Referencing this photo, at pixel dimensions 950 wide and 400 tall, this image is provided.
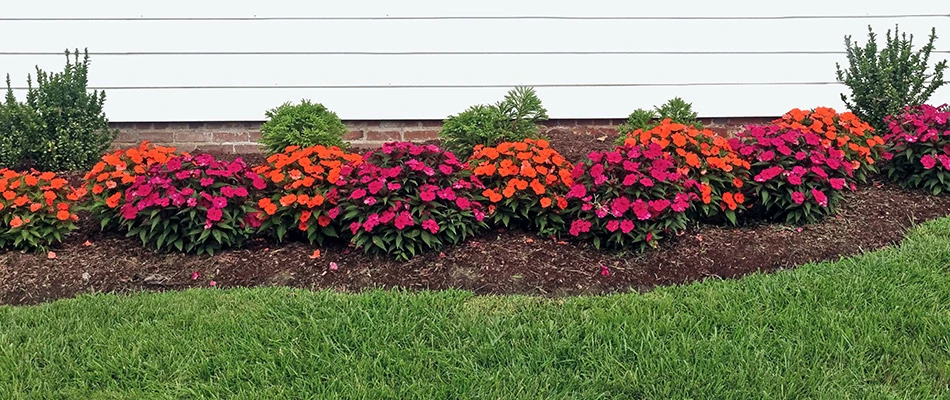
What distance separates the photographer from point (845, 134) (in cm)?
421

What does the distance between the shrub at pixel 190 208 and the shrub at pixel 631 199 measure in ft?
5.41

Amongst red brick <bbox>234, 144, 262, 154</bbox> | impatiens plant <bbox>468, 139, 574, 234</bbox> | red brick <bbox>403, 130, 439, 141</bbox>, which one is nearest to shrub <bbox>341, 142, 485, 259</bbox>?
impatiens plant <bbox>468, 139, 574, 234</bbox>

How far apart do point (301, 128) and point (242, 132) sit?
0.97m

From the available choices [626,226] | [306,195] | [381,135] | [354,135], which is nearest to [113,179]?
[306,195]

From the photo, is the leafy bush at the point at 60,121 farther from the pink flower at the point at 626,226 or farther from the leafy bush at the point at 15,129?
the pink flower at the point at 626,226

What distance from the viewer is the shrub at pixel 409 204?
11.2ft

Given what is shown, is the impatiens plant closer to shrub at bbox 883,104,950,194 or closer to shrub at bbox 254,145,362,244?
shrub at bbox 254,145,362,244

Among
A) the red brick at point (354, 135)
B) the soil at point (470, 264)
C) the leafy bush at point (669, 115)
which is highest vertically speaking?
the leafy bush at point (669, 115)

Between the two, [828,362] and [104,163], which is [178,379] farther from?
[828,362]

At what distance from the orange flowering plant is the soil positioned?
3.3 inches

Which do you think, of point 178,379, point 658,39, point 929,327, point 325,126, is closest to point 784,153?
point 929,327

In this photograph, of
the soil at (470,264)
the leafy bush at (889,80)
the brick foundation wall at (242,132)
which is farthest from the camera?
the brick foundation wall at (242,132)

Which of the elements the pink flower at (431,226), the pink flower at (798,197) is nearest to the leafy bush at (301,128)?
the pink flower at (431,226)

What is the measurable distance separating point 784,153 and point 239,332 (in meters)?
2.85
